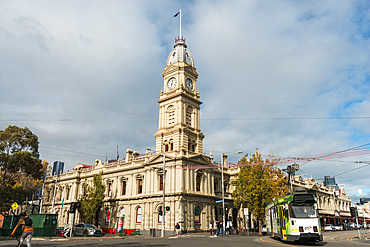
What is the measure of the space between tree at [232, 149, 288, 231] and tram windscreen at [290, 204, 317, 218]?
19607 mm

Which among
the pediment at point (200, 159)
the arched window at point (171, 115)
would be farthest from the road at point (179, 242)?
the arched window at point (171, 115)

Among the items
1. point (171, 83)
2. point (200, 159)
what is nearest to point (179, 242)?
point (200, 159)

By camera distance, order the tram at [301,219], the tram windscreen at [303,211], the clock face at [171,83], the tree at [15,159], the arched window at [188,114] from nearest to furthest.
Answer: the tram at [301,219] → the tram windscreen at [303,211] → the tree at [15,159] → the arched window at [188,114] → the clock face at [171,83]

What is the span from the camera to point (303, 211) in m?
18.2

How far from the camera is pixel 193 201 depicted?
4088 centimetres

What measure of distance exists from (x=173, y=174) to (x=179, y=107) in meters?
11.3

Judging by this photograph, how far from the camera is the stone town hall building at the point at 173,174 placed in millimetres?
40719

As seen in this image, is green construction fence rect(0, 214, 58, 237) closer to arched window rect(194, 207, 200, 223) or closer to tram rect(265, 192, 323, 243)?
arched window rect(194, 207, 200, 223)

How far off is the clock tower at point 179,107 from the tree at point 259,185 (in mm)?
9117

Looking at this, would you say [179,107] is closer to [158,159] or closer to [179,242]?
[158,159]

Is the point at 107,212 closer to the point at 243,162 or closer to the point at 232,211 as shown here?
the point at 232,211

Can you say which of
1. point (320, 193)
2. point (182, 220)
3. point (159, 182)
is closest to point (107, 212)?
point (159, 182)

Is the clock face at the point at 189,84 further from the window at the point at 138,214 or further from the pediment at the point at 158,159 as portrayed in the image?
the window at the point at 138,214

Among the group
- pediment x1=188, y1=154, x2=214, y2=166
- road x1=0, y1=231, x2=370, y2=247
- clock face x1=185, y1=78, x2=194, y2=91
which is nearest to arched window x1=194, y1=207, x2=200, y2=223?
pediment x1=188, y1=154, x2=214, y2=166
